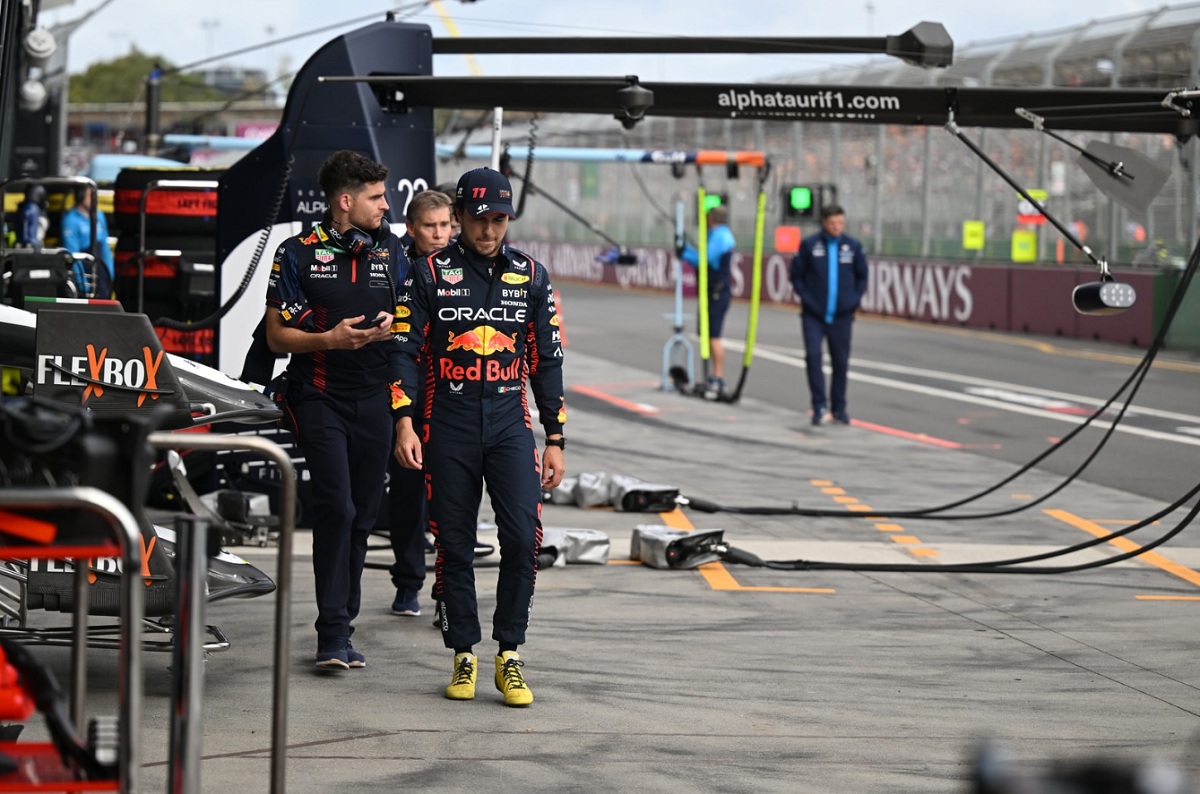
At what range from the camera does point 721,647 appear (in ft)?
25.3

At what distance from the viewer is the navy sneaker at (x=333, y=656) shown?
704cm

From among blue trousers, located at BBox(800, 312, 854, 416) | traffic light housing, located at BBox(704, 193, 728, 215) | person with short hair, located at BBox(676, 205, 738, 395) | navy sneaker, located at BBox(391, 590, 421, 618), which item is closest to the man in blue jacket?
blue trousers, located at BBox(800, 312, 854, 416)

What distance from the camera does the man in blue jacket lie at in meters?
17.2

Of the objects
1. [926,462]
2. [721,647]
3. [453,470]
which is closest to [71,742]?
[453,470]

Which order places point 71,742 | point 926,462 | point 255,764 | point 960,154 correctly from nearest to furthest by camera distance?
point 71,742, point 255,764, point 926,462, point 960,154

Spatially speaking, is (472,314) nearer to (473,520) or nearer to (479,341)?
(479,341)

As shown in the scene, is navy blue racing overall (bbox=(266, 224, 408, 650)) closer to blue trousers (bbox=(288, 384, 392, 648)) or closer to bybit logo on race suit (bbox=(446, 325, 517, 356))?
blue trousers (bbox=(288, 384, 392, 648))

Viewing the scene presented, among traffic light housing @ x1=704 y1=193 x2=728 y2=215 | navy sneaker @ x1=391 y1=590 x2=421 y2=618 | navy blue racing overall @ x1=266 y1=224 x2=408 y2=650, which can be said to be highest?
traffic light housing @ x1=704 y1=193 x2=728 y2=215

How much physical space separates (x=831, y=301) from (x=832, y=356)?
0.56 metres

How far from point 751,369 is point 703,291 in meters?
4.31

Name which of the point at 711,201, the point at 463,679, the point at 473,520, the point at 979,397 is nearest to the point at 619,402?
the point at 711,201

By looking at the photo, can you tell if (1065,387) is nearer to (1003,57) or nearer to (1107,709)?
(1003,57)

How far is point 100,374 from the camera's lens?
663cm

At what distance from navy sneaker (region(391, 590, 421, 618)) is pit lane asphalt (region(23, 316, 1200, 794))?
5 centimetres
